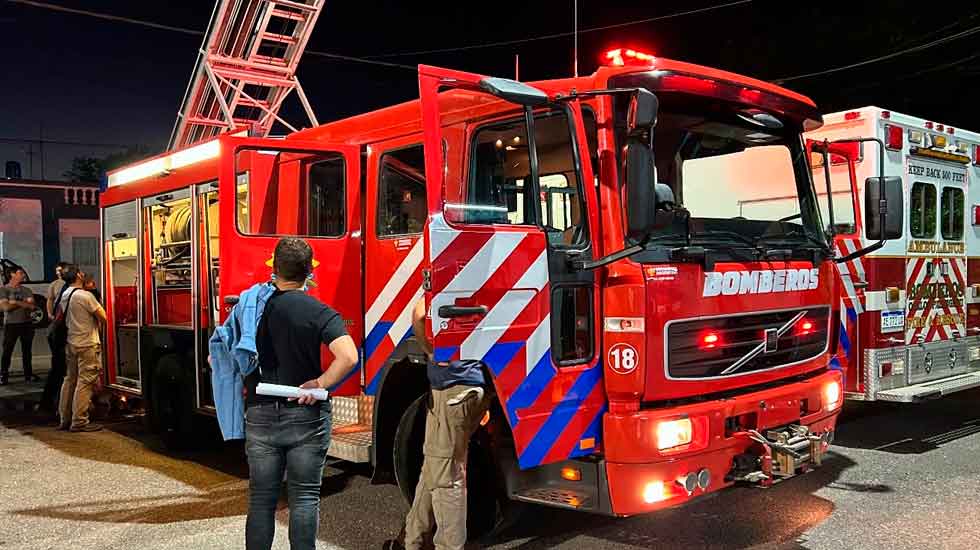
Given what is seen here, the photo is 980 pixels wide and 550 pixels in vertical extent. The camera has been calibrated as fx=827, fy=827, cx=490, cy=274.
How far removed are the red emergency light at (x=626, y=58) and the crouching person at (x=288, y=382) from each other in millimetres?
2006

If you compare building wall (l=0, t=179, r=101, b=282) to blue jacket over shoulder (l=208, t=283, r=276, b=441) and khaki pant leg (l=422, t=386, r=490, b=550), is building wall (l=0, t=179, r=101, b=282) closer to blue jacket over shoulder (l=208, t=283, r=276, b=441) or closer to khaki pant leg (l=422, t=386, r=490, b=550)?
blue jacket over shoulder (l=208, t=283, r=276, b=441)

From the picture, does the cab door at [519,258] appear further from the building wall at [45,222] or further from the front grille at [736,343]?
the building wall at [45,222]

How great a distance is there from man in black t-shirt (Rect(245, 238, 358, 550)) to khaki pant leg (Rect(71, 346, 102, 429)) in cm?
563

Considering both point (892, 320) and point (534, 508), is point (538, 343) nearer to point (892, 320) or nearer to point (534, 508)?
point (534, 508)

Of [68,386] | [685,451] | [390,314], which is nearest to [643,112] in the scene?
[685,451]

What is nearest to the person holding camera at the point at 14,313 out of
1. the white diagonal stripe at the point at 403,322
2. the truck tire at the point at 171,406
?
the truck tire at the point at 171,406

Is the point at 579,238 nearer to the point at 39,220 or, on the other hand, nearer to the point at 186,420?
the point at 186,420

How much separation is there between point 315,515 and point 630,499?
157cm

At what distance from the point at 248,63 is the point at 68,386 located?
495 cm

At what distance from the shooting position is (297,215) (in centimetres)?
617

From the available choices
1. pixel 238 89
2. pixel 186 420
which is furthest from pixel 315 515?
pixel 238 89

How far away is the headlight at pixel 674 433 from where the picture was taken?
422 centimetres

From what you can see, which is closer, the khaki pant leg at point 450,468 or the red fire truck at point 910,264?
the khaki pant leg at point 450,468

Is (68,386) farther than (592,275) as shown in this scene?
Yes
